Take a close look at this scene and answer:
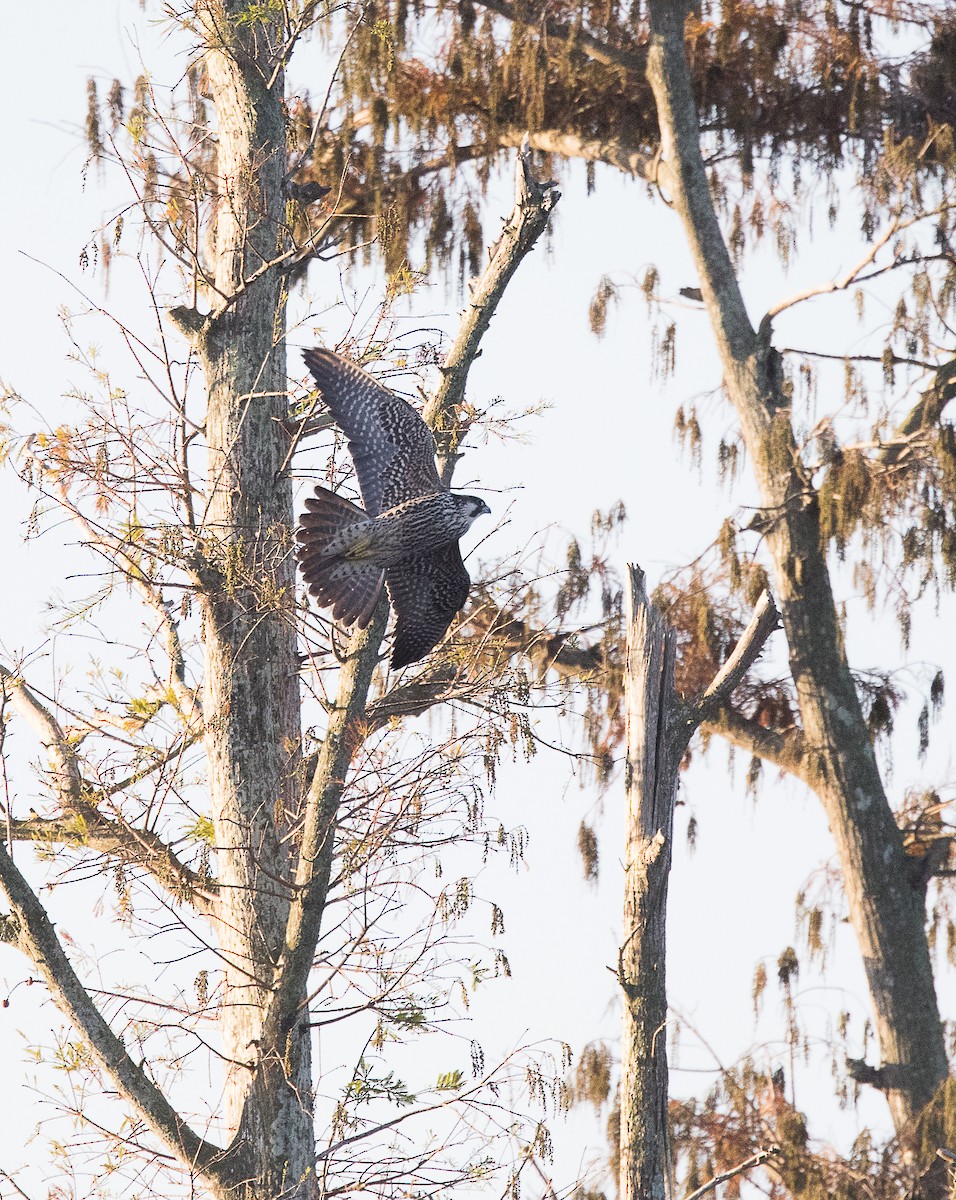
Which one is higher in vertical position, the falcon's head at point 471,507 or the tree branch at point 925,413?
the tree branch at point 925,413

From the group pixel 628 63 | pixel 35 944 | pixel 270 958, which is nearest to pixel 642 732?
pixel 270 958

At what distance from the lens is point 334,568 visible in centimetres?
613

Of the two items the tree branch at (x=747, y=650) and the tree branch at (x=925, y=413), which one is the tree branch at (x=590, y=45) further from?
the tree branch at (x=747, y=650)

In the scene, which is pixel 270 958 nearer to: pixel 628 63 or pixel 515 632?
pixel 515 632

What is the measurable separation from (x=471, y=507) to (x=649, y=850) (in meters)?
1.54

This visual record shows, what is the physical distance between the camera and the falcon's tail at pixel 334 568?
6023mm

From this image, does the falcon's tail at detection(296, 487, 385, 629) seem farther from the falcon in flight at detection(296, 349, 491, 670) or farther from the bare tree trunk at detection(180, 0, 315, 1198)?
the bare tree trunk at detection(180, 0, 315, 1198)

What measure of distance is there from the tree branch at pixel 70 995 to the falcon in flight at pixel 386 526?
61.9 inches

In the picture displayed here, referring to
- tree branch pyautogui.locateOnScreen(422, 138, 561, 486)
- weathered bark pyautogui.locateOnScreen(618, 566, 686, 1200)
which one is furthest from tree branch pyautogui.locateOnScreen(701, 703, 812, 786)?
tree branch pyautogui.locateOnScreen(422, 138, 561, 486)

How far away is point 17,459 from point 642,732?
110 inches

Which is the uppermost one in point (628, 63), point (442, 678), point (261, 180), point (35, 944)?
point (628, 63)

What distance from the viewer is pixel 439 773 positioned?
6.58m

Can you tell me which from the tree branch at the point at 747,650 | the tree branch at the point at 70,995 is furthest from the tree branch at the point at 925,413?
the tree branch at the point at 70,995

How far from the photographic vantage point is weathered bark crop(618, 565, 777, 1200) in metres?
6.45
